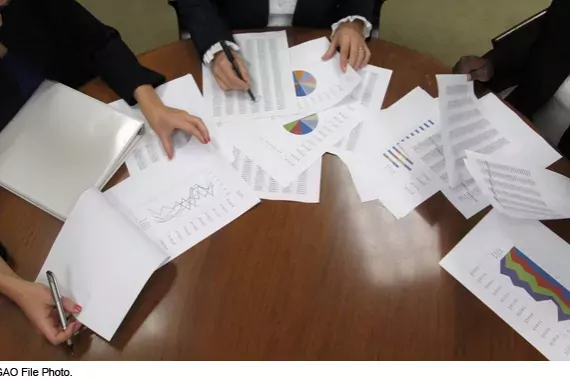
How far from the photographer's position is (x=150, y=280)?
849mm

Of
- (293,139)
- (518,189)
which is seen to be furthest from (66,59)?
(518,189)

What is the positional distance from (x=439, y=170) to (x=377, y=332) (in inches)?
12.8

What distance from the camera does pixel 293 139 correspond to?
100cm

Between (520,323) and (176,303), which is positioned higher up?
(176,303)

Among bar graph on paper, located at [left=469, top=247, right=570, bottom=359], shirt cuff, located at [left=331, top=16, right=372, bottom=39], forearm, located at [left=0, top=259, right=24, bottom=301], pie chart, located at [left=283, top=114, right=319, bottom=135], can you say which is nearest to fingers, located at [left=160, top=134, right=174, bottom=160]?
pie chart, located at [left=283, top=114, right=319, bottom=135]

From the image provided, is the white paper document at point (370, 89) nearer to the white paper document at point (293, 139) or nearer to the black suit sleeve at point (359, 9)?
the white paper document at point (293, 139)

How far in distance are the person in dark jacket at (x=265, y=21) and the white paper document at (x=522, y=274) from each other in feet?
1.43

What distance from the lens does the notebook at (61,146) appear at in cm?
92

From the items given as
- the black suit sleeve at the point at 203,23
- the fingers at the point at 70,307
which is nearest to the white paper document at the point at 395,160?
the black suit sleeve at the point at 203,23

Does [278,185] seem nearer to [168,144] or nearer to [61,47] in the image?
[168,144]

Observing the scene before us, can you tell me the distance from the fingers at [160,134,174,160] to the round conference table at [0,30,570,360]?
0.29 ft

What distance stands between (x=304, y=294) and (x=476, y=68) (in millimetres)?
566
